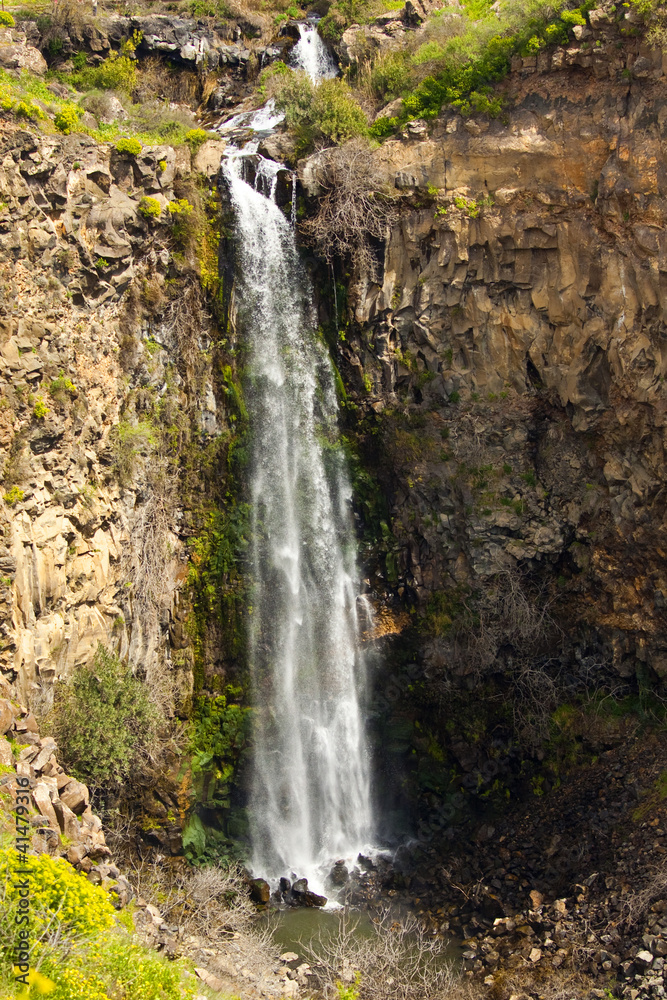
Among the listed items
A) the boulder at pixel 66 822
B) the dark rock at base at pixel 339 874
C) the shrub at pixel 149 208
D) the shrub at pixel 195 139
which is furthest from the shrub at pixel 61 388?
the dark rock at base at pixel 339 874

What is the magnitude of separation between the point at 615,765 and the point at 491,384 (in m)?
8.60

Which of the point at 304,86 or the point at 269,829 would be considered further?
the point at 304,86

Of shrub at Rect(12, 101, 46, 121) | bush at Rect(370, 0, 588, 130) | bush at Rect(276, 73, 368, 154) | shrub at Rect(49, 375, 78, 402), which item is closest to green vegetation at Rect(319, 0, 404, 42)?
bush at Rect(370, 0, 588, 130)

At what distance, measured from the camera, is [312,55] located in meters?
23.9

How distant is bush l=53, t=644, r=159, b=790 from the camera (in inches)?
559

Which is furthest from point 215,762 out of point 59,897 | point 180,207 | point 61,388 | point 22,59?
point 22,59

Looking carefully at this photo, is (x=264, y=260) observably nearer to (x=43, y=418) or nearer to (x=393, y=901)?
(x=43, y=418)

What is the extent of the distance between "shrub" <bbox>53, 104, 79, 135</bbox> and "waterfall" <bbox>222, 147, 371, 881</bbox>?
3.76m

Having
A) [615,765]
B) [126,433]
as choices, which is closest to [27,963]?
[126,433]

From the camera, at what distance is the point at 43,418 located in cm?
1430

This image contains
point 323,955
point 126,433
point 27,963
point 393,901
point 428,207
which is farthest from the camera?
point 428,207

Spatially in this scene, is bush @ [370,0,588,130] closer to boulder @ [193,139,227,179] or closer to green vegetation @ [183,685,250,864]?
boulder @ [193,139,227,179]

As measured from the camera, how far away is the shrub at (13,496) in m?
13.5

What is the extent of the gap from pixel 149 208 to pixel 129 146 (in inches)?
52.3
